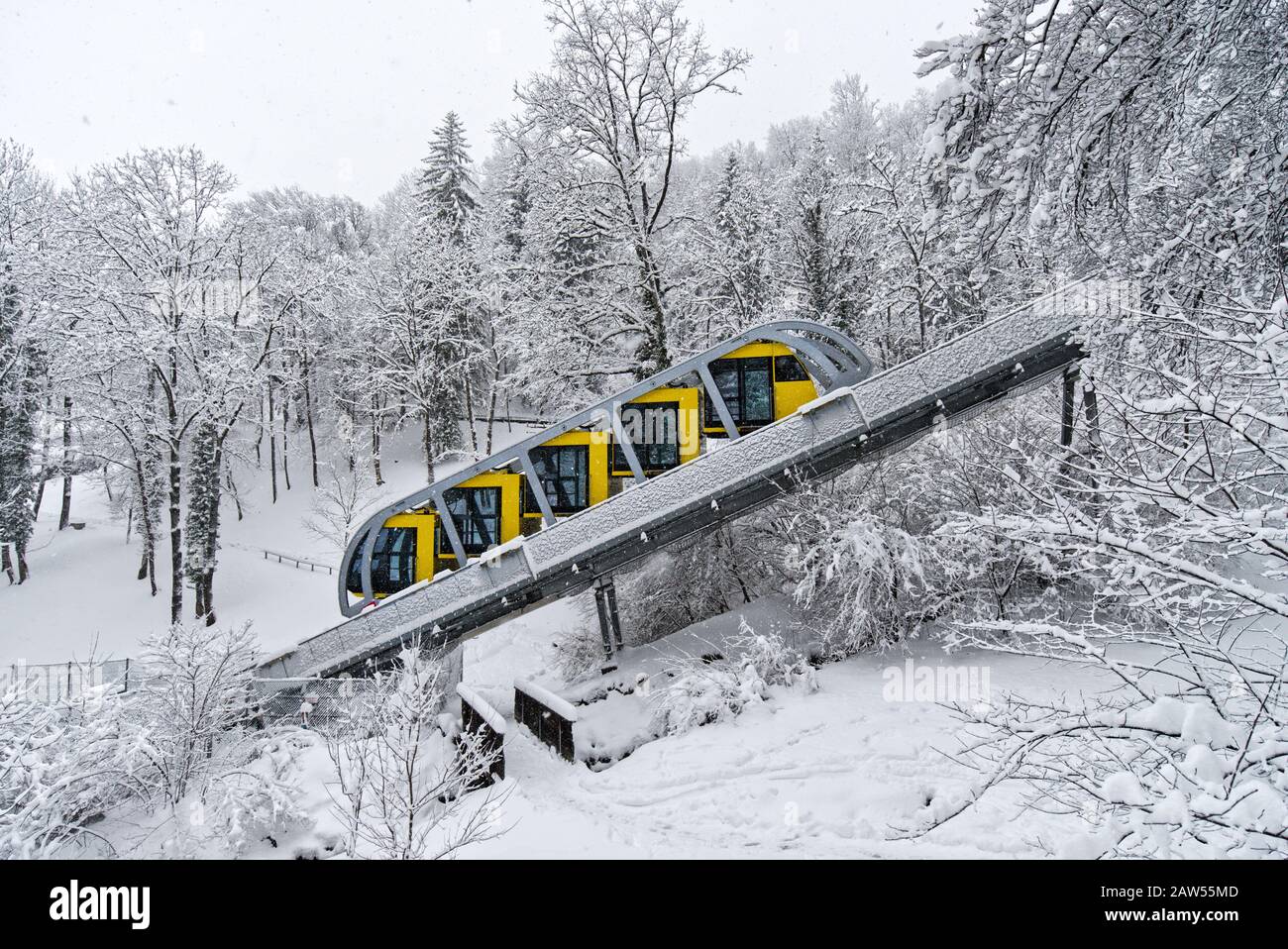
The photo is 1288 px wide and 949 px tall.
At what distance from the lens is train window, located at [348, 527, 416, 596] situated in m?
12.7

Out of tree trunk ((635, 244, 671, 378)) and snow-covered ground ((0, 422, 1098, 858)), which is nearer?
snow-covered ground ((0, 422, 1098, 858))

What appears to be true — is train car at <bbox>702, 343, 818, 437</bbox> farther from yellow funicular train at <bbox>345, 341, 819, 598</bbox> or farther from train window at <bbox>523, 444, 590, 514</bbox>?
train window at <bbox>523, 444, 590, 514</bbox>

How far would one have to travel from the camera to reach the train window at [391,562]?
12719 mm

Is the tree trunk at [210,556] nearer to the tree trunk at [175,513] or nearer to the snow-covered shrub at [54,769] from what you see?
the tree trunk at [175,513]

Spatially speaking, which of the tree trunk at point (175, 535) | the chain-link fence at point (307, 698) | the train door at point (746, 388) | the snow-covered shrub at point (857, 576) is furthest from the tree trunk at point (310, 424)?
the snow-covered shrub at point (857, 576)

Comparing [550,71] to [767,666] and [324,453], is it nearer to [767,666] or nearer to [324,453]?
[767,666]

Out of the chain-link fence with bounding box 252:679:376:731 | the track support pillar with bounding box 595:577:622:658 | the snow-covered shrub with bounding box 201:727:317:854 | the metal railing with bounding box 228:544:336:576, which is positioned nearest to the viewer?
the snow-covered shrub with bounding box 201:727:317:854

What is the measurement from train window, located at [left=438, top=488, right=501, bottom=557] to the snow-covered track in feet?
3.27

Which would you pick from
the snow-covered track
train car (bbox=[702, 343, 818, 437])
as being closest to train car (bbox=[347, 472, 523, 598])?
the snow-covered track

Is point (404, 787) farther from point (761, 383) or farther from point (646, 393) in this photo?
point (761, 383)

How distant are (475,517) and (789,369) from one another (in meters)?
6.63

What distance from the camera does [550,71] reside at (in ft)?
47.8

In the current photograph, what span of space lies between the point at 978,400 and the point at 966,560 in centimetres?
279
